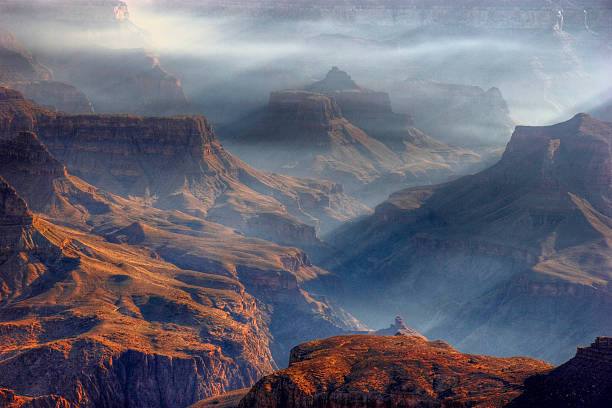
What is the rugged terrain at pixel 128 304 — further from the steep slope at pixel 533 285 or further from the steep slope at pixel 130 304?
the steep slope at pixel 533 285

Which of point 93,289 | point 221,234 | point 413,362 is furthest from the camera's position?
point 221,234

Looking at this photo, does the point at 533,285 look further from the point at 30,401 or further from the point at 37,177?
the point at 30,401

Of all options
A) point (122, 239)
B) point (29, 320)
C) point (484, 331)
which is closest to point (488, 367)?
point (29, 320)

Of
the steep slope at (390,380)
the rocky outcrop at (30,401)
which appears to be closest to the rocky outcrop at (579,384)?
the steep slope at (390,380)

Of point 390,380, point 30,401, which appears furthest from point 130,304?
point 390,380

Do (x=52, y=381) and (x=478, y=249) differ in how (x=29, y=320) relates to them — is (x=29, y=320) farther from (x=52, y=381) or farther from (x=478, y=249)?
(x=478, y=249)

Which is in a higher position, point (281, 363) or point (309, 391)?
point (309, 391)
